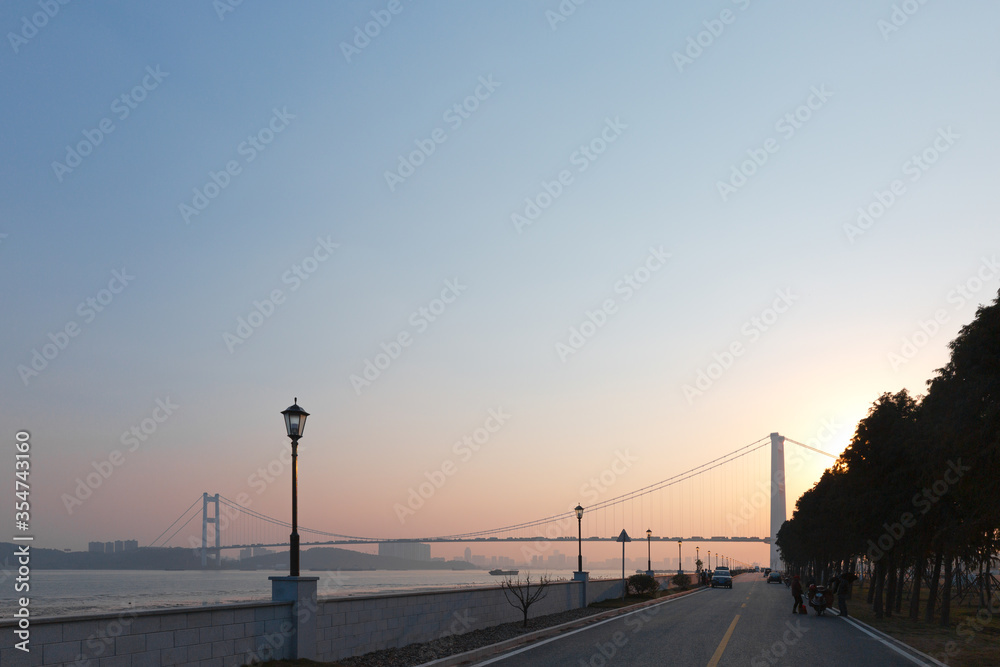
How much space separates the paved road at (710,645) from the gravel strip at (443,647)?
126 centimetres

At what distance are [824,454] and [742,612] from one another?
128m

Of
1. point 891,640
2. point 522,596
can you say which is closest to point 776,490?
point 522,596

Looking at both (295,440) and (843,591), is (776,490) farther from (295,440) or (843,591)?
(295,440)

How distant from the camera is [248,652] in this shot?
13227mm

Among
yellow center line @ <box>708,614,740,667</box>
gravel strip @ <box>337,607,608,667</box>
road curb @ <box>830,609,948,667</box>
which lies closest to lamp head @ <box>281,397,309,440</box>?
gravel strip @ <box>337,607,608,667</box>

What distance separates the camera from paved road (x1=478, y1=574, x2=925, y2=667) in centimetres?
1579

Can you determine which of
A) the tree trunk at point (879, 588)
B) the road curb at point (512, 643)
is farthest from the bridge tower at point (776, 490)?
the road curb at point (512, 643)

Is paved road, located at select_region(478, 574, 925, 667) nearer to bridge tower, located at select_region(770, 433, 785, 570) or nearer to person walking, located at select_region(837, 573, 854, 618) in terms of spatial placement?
person walking, located at select_region(837, 573, 854, 618)

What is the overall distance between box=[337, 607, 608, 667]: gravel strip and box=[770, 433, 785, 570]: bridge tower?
406ft

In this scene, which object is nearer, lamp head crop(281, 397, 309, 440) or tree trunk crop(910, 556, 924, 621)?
lamp head crop(281, 397, 309, 440)

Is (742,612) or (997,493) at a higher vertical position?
(997,493)

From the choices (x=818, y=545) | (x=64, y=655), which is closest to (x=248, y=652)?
(x=64, y=655)

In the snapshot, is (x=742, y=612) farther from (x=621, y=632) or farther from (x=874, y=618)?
(x=621, y=632)

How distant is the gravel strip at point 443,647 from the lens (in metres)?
15.8
